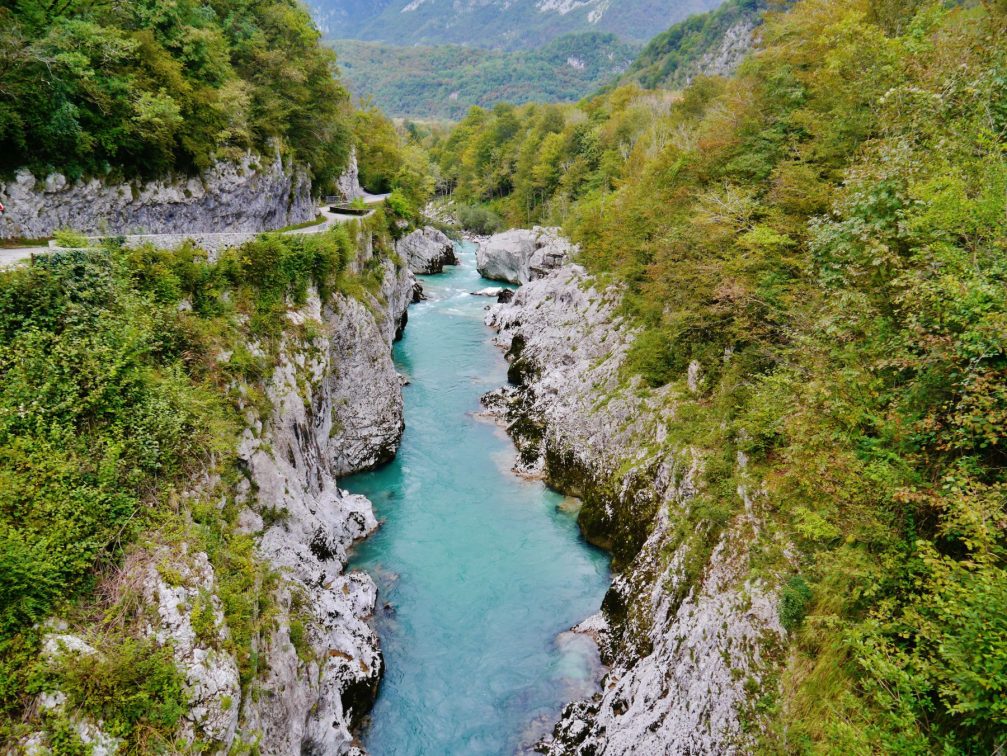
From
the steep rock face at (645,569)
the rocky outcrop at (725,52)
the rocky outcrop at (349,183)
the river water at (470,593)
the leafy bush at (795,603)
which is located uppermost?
the rocky outcrop at (725,52)

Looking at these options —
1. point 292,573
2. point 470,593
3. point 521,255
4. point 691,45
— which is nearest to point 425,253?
point 521,255

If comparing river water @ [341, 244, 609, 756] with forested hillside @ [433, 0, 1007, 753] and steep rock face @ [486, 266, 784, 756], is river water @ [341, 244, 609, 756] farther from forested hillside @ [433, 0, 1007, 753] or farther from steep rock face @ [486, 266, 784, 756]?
forested hillside @ [433, 0, 1007, 753]

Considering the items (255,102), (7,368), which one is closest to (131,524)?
(7,368)

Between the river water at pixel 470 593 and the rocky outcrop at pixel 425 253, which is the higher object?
the rocky outcrop at pixel 425 253

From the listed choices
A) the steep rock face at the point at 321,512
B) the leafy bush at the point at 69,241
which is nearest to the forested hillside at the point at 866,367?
the steep rock face at the point at 321,512

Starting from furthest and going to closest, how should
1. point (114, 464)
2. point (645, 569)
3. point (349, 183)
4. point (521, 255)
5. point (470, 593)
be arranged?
point (521, 255)
point (349, 183)
point (470, 593)
point (645, 569)
point (114, 464)

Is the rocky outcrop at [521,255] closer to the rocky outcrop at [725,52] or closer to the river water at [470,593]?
the river water at [470,593]

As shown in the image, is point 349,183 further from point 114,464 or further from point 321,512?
point 114,464
